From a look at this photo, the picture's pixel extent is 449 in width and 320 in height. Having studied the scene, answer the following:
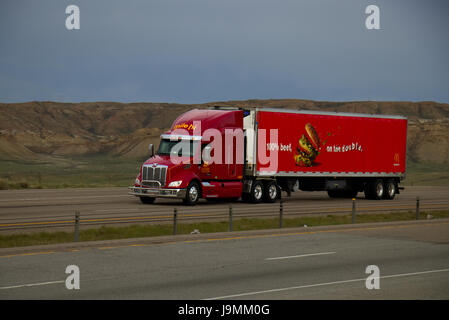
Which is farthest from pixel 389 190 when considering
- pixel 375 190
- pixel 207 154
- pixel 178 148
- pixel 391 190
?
pixel 178 148

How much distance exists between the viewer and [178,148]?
29422mm

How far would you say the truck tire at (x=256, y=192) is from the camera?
31266 mm

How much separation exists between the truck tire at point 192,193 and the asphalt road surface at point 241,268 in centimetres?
958

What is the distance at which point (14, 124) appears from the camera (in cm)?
16050

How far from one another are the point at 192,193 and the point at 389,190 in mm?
13499

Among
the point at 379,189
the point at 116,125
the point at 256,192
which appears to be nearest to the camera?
the point at 256,192

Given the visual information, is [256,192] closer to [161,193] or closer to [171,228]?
[161,193]

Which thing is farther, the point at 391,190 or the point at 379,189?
the point at 391,190

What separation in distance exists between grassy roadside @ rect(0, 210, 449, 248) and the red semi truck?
5.77m

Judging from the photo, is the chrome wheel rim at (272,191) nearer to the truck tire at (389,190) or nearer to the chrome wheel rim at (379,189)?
the chrome wheel rim at (379,189)

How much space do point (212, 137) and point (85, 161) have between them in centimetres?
9568
